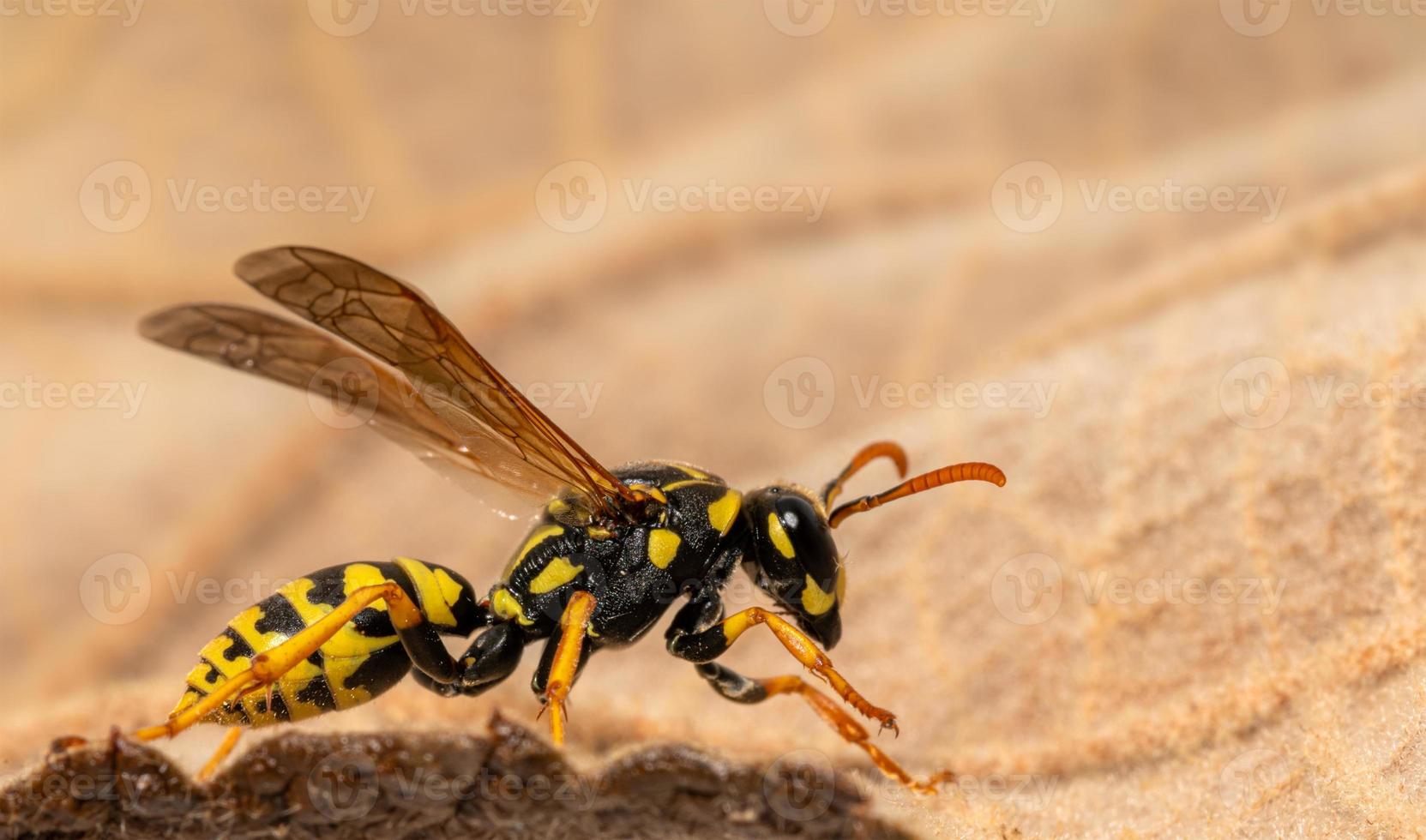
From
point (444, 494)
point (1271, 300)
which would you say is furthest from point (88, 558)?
point (1271, 300)

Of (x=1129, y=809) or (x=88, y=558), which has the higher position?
(x=88, y=558)

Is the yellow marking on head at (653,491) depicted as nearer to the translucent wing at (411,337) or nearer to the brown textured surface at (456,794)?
the translucent wing at (411,337)

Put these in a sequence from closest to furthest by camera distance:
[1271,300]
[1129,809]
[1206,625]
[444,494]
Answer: [1129,809] → [1206,625] → [1271,300] → [444,494]

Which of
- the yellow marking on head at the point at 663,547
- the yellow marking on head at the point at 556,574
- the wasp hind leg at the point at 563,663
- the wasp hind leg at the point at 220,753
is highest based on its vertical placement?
the yellow marking on head at the point at 663,547

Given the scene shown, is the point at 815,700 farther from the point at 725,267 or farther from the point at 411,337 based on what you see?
the point at 725,267

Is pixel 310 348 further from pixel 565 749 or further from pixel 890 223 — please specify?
pixel 890 223

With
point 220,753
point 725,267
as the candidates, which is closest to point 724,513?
point 220,753

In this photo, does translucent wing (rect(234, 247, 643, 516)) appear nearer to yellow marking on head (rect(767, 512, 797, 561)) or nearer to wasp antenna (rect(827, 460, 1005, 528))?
yellow marking on head (rect(767, 512, 797, 561))

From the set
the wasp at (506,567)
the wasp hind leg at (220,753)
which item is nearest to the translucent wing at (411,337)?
the wasp at (506,567)
